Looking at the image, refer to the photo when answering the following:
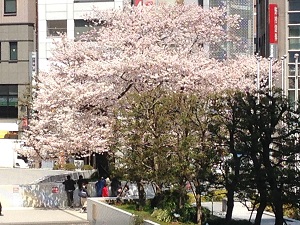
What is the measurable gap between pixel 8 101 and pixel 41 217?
3454 cm

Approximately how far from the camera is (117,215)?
919 inches

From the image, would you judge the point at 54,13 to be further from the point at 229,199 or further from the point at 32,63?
the point at 229,199

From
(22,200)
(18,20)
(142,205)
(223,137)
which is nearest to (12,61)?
(18,20)

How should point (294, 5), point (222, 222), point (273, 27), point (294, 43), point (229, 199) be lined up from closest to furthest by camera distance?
point (229, 199)
point (222, 222)
point (273, 27)
point (294, 43)
point (294, 5)

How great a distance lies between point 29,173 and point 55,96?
13.8m

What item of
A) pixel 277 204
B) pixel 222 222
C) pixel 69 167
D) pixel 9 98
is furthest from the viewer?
pixel 9 98

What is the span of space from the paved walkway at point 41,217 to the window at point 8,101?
3046cm

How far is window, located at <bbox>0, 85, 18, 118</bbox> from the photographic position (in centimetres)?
6108

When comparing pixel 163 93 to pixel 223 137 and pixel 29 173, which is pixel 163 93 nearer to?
pixel 223 137

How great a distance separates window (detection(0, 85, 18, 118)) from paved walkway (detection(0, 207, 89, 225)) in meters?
30.5

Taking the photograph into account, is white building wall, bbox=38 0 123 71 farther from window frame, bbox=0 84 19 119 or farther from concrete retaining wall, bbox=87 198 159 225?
concrete retaining wall, bbox=87 198 159 225

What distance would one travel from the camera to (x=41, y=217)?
91.4 ft

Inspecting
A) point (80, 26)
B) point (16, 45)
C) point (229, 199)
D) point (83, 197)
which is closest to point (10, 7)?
point (16, 45)

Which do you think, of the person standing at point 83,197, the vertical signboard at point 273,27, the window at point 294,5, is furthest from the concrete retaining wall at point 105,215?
the window at point 294,5
